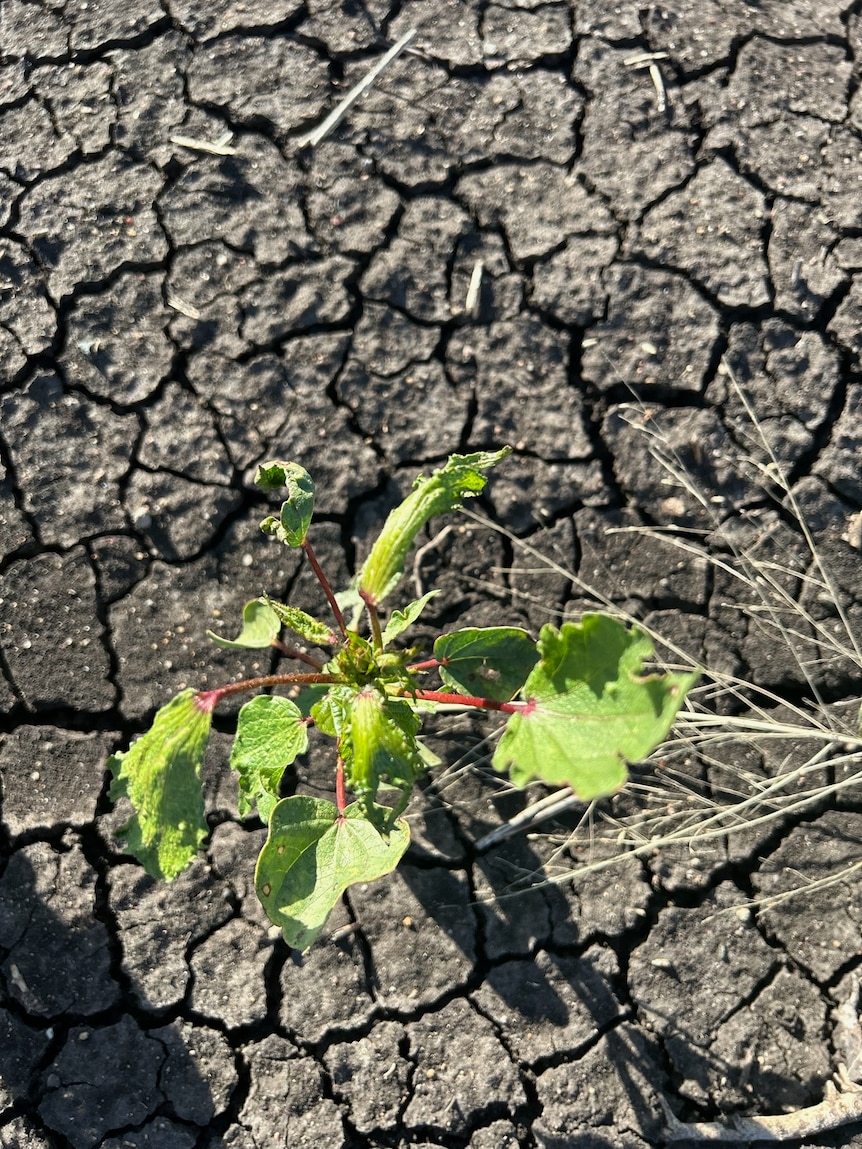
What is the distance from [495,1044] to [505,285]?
7.22ft

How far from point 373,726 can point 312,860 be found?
0.41 meters

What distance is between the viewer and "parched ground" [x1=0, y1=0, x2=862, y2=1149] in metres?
2.49

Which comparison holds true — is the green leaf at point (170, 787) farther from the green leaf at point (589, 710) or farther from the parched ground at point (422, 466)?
the green leaf at point (589, 710)

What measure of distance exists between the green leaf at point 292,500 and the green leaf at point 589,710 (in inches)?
25.5

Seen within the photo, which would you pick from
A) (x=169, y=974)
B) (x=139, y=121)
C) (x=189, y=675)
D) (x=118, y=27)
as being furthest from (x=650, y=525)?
(x=118, y=27)

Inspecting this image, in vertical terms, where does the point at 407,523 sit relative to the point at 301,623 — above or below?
above

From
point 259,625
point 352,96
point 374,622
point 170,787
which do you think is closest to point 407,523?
point 374,622

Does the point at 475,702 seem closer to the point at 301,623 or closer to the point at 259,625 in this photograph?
the point at 301,623

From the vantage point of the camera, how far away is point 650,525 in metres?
2.80

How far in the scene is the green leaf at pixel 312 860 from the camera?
2036mm

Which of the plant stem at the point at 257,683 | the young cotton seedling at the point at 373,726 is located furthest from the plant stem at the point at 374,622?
the plant stem at the point at 257,683

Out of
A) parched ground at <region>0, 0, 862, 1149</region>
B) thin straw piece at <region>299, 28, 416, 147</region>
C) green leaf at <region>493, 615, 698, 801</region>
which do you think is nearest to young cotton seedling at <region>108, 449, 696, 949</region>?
green leaf at <region>493, 615, 698, 801</region>

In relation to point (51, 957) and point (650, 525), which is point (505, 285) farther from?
point (51, 957)

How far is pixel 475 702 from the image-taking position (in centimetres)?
216
